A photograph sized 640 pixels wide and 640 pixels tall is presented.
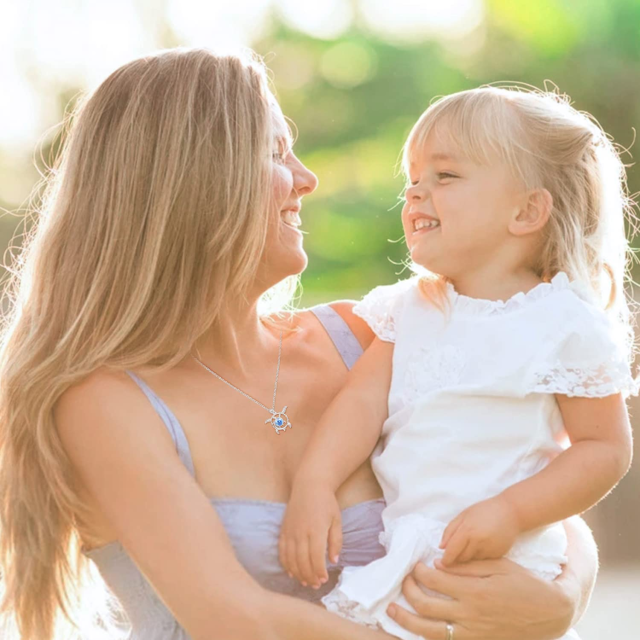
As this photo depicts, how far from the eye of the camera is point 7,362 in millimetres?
2061

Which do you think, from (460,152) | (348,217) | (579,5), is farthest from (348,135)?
(460,152)

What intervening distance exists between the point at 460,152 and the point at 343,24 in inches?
412

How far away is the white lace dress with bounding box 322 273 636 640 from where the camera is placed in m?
1.88

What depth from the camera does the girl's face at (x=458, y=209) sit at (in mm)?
2051

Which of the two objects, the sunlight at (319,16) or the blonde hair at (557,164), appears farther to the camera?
the sunlight at (319,16)

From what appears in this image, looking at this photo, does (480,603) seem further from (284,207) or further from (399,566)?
(284,207)

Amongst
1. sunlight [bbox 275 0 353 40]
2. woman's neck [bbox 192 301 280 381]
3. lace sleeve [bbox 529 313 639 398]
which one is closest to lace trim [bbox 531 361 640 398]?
lace sleeve [bbox 529 313 639 398]

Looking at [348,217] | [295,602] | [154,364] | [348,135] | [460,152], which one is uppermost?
[460,152]

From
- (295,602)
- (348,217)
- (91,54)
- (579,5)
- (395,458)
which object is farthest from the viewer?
(579,5)

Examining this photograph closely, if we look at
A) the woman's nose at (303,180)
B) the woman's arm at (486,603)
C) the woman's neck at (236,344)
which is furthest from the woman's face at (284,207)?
the woman's arm at (486,603)

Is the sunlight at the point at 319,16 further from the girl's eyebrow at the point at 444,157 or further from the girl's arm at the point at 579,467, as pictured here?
the girl's arm at the point at 579,467

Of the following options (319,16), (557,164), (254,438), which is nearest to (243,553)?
(254,438)

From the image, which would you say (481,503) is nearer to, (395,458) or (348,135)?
(395,458)

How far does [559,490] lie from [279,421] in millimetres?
593
